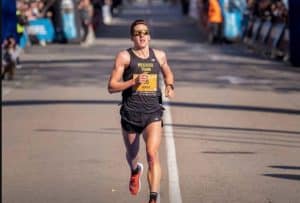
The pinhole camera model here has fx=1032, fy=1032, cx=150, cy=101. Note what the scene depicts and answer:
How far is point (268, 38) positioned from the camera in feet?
118

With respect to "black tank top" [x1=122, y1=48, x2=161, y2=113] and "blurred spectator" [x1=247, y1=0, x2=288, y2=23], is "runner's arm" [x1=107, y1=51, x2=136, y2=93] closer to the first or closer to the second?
"black tank top" [x1=122, y1=48, x2=161, y2=113]

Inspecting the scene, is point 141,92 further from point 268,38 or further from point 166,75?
point 268,38

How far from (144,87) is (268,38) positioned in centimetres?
Answer: 2685

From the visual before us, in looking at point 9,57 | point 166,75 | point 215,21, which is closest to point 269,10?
point 215,21

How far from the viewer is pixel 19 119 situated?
58.2ft

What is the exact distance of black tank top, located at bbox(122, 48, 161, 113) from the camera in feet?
30.9

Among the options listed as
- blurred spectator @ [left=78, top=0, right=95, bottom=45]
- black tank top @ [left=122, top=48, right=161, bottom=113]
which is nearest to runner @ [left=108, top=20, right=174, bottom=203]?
black tank top @ [left=122, top=48, right=161, bottom=113]

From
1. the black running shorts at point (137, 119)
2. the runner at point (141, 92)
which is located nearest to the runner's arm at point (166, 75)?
the runner at point (141, 92)

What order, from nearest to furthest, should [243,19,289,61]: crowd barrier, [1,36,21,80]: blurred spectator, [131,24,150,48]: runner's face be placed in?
1. [131,24,150,48]: runner's face
2. [1,36,21,80]: blurred spectator
3. [243,19,289,61]: crowd barrier

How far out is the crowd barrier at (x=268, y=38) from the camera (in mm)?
32281

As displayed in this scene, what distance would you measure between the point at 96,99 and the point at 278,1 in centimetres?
1922

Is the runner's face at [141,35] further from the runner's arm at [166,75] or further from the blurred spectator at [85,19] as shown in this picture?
the blurred spectator at [85,19]

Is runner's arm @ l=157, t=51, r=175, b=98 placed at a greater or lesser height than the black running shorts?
greater

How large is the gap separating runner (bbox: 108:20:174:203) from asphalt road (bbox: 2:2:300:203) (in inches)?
25.8
